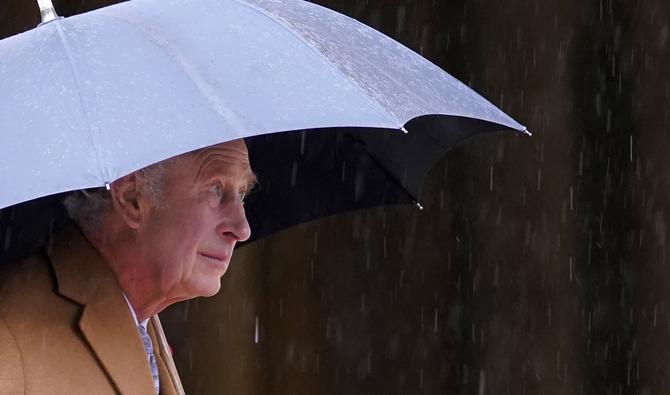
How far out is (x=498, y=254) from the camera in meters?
5.03

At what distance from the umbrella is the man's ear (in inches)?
7.5

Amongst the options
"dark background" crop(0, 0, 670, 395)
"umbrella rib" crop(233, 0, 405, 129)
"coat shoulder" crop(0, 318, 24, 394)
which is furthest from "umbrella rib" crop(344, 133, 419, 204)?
"dark background" crop(0, 0, 670, 395)

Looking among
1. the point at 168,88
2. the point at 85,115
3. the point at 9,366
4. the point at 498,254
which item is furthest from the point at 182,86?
the point at 498,254

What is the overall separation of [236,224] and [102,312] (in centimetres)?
35

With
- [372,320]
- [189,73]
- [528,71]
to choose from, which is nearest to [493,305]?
[372,320]

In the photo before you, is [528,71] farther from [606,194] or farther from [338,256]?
[338,256]

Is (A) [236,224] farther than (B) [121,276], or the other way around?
(A) [236,224]

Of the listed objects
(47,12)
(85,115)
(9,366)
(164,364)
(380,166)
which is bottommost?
(164,364)

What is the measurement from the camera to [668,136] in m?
4.82

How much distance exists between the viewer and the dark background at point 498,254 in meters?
4.89

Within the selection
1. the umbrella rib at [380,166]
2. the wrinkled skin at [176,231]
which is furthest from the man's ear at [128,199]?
the umbrella rib at [380,166]

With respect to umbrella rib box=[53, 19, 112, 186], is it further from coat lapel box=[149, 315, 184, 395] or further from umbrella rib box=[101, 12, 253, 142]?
coat lapel box=[149, 315, 184, 395]

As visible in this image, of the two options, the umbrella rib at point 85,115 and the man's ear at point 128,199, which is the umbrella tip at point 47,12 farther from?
the man's ear at point 128,199

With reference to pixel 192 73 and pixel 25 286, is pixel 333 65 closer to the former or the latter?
pixel 192 73
